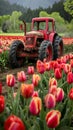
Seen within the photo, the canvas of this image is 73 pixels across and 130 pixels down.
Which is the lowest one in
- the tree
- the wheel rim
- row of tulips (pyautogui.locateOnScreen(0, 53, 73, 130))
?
the tree

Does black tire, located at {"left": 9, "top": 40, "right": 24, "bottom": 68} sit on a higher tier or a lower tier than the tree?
higher

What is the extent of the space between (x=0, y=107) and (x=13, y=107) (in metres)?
0.69

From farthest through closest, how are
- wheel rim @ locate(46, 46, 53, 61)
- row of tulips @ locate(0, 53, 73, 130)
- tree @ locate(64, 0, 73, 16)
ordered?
tree @ locate(64, 0, 73, 16) → wheel rim @ locate(46, 46, 53, 61) → row of tulips @ locate(0, 53, 73, 130)

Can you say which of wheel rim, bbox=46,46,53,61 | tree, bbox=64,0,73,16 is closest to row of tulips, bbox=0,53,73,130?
wheel rim, bbox=46,46,53,61

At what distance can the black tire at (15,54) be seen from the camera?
12102 millimetres

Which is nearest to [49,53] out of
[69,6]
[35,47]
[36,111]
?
[35,47]

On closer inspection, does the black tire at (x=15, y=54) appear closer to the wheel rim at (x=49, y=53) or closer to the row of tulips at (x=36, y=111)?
the wheel rim at (x=49, y=53)

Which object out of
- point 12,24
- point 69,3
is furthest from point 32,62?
point 12,24

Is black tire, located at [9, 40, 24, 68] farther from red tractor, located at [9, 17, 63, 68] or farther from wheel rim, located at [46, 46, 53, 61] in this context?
wheel rim, located at [46, 46, 53, 61]

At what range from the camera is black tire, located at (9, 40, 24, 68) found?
12.1 metres

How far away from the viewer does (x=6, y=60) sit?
516 inches

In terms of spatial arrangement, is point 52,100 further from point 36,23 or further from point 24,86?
point 36,23

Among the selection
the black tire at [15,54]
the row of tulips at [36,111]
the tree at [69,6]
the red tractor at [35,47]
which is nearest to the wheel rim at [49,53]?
the red tractor at [35,47]

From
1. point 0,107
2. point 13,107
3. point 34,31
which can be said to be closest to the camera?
point 0,107
